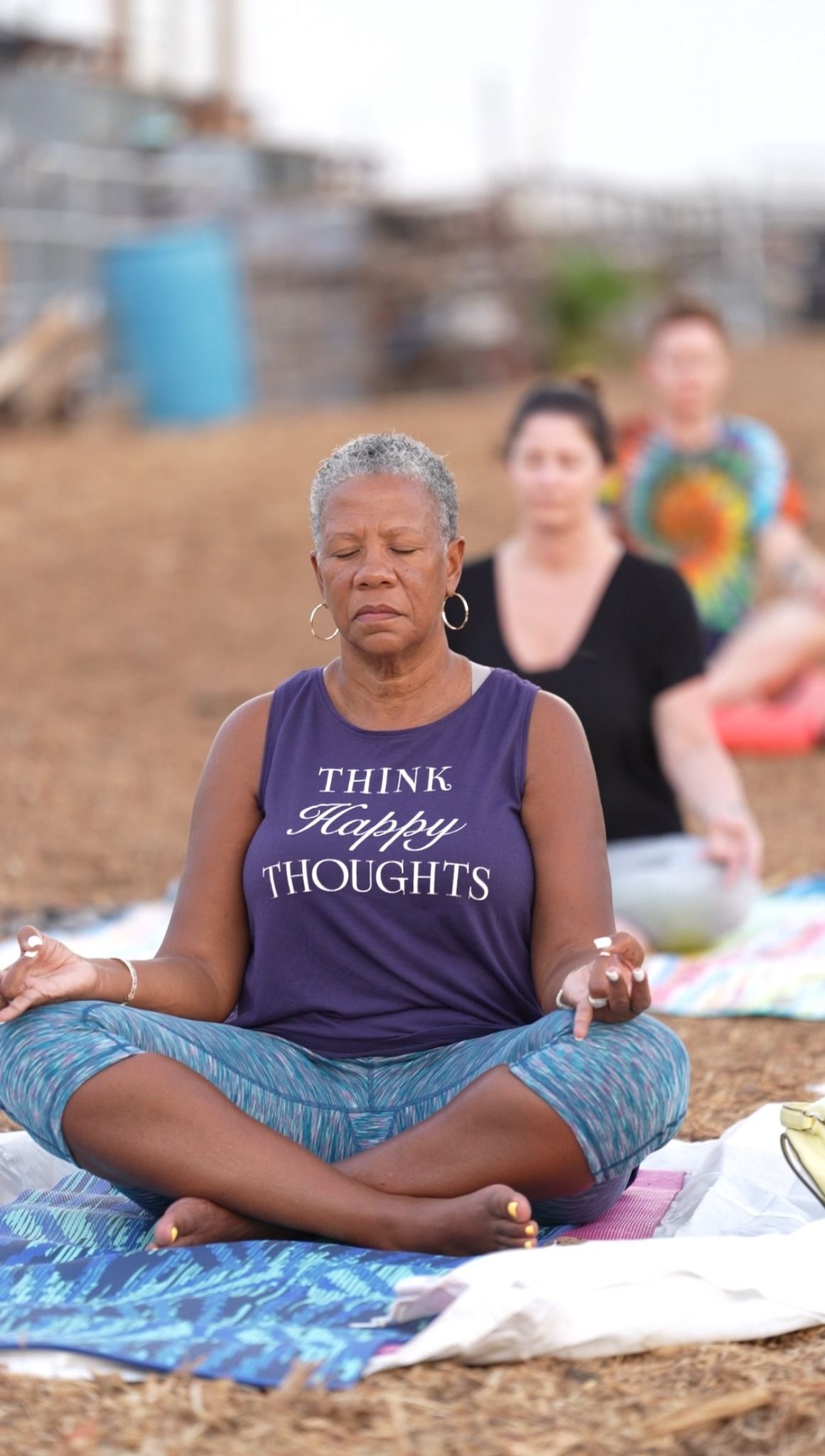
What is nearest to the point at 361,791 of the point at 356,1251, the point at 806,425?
the point at 356,1251

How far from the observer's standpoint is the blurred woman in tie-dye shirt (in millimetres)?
6824

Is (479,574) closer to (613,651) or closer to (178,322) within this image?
(613,651)

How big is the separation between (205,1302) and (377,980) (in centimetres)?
65

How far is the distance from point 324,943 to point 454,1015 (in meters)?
0.25

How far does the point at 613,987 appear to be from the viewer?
270 cm

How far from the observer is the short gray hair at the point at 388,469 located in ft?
9.91

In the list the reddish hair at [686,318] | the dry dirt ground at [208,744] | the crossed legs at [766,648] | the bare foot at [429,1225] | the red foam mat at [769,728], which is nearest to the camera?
the dry dirt ground at [208,744]

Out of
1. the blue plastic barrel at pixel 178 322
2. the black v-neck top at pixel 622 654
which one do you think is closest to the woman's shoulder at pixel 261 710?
the black v-neck top at pixel 622 654

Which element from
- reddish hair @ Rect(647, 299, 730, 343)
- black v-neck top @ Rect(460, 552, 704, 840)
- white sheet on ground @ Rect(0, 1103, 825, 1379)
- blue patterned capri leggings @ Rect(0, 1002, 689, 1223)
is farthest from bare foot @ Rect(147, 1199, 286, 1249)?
reddish hair @ Rect(647, 299, 730, 343)

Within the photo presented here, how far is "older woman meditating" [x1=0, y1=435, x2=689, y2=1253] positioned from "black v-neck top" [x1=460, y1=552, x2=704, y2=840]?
1.50m

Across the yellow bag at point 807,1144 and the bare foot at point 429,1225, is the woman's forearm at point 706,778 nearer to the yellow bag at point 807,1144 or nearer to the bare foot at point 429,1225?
the yellow bag at point 807,1144

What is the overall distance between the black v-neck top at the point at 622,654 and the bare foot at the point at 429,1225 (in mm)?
2102

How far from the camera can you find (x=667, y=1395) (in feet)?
7.89

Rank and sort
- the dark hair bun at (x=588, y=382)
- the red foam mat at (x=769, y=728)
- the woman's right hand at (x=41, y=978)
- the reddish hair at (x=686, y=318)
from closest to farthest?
1. the woman's right hand at (x=41, y=978)
2. the dark hair bun at (x=588, y=382)
3. the reddish hair at (x=686, y=318)
4. the red foam mat at (x=769, y=728)
